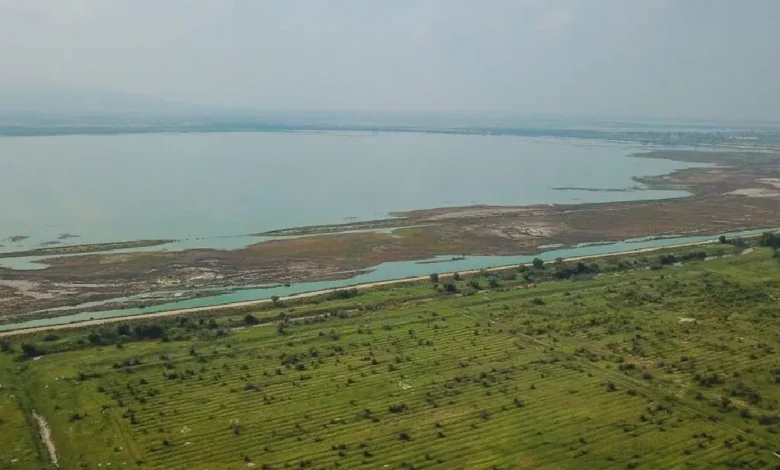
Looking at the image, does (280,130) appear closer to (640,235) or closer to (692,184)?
(692,184)

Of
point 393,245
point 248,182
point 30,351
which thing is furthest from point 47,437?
point 248,182

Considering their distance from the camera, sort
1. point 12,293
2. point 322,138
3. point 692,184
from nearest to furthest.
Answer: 1. point 12,293
2. point 692,184
3. point 322,138

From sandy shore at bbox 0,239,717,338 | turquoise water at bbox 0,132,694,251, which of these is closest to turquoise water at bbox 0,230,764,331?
sandy shore at bbox 0,239,717,338

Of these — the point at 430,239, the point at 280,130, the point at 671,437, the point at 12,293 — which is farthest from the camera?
the point at 280,130

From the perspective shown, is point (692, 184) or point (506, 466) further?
point (692, 184)

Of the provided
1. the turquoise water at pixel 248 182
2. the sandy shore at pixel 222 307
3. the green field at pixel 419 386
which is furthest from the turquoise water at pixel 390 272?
the turquoise water at pixel 248 182

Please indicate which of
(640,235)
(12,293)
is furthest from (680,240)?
(12,293)

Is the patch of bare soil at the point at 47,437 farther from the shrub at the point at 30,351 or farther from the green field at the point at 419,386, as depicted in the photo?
the shrub at the point at 30,351

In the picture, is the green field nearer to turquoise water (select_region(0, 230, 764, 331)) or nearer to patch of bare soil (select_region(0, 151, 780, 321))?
turquoise water (select_region(0, 230, 764, 331))
